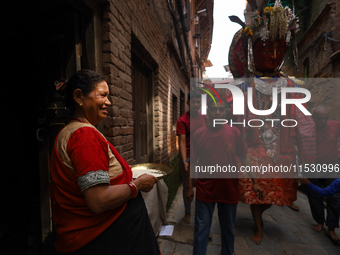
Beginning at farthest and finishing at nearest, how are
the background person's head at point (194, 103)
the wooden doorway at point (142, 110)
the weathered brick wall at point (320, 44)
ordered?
the weathered brick wall at point (320, 44) → the wooden doorway at point (142, 110) → the background person's head at point (194, 103)

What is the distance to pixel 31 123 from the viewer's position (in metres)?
2.23

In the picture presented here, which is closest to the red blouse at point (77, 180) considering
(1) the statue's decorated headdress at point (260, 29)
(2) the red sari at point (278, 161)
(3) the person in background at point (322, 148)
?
(2) the red sari at point (278, 161)

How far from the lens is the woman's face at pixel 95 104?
3.44 ft

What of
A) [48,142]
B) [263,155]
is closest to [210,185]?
[263,155]

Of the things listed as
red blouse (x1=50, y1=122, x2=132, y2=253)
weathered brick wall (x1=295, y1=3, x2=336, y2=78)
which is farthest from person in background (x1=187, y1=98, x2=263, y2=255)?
weathered brick wall (x1=295, y1=3, x2=336, y2=78)

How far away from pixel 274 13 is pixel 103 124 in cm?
276

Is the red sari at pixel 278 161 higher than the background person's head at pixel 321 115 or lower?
lower

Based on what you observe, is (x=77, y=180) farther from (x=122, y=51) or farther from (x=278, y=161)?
(x=278, y=161)

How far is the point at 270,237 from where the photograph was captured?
9.34ft

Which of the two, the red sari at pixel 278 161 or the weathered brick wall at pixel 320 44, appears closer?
the red sari at pixel 278 161

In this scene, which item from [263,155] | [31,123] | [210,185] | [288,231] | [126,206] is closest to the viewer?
[126,206]

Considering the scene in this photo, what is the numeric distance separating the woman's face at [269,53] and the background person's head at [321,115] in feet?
3.70

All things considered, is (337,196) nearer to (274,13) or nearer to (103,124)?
(274,13)

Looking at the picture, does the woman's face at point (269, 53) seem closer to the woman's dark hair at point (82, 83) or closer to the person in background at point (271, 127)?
the person in background at point (271, 127)
